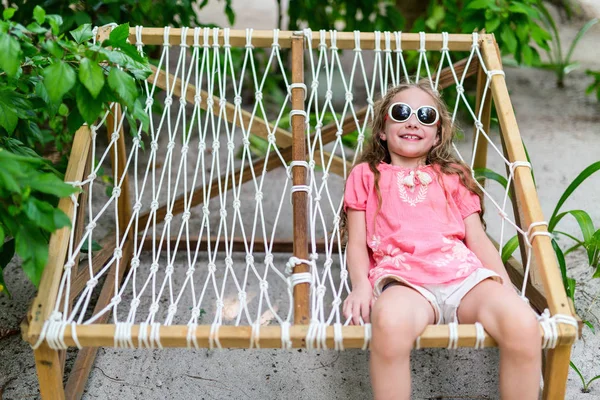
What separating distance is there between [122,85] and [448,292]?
2.98 feet

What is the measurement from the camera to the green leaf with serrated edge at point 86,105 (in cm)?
150

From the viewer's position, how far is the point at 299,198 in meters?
1.82

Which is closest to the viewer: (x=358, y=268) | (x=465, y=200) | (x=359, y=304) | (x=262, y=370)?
(x=359, y=304)

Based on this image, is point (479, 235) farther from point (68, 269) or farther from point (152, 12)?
point (152, 12)

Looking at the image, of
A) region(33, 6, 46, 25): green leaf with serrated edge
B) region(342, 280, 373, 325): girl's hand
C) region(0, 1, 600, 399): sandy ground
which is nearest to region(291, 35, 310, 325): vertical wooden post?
region(342, 280, 373, 325): girl's hand

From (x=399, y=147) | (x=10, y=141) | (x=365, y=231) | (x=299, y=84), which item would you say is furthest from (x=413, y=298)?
(x=10, y=141)

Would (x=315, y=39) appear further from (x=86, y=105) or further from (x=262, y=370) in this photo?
(x=262, y=370)

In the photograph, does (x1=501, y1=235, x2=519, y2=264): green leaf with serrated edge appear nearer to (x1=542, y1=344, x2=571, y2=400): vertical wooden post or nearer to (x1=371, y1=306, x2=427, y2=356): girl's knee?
(x1=542, y1=344, x2=571, y2=400): vertical wooden post

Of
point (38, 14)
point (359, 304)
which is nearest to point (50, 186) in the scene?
point (38, 14)

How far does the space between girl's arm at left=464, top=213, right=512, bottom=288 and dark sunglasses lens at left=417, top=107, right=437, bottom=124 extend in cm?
29

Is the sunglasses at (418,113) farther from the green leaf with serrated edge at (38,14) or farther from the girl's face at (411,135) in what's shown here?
the green leaf with serrated edge at (38,14)

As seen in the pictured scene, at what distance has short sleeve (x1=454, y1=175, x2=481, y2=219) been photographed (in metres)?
1.92

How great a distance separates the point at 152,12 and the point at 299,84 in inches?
48.0

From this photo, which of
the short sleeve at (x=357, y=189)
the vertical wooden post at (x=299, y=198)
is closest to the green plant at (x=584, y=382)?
the short sleeve at (x=357, y=189)
